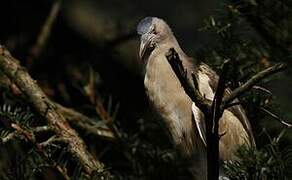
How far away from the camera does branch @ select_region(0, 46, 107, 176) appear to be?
2.71 m

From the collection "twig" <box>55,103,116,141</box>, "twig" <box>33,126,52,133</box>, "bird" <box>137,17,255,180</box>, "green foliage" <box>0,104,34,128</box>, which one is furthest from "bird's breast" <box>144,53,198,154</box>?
"green foliage" <box>0,104,34,128</box>

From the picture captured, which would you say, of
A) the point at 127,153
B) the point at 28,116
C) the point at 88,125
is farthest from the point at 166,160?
the point at 28,116

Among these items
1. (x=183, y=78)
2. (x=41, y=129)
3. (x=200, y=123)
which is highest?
(x=183, y=78)

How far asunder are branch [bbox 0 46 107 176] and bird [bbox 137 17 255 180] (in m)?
0.31

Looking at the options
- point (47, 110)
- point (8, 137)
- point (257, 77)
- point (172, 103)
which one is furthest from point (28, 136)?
point (257, 77)

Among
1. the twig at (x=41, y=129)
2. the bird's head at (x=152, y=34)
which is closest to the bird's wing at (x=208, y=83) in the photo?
the bird's head at (x=152, y=34)

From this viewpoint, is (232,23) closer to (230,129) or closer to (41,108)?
(230,129)

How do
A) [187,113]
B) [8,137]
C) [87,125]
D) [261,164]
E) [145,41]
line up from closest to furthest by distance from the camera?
[261,164] < [8,137] < [187,113] < [145,41] < [87,125]

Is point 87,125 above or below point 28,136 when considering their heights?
below

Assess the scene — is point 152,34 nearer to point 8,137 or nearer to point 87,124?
point 87,124

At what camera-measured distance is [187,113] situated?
112 inches

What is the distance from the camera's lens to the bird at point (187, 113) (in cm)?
284

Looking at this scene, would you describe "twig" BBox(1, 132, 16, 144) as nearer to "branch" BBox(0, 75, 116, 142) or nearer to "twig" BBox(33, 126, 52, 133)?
"twig" BBox(33, 126, 52, 133)

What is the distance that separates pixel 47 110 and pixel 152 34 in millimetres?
552
